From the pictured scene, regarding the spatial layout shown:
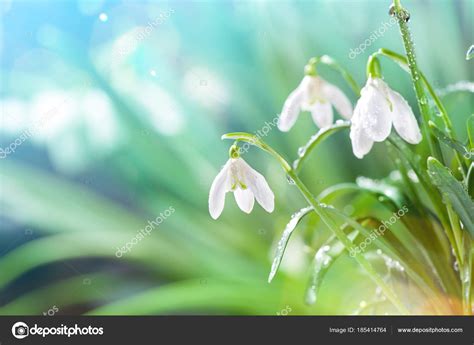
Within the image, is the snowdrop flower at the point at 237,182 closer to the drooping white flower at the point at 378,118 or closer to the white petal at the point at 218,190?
the white petal at the point at 218,190

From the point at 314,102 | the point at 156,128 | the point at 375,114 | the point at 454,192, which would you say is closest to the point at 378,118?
the point at 375,114

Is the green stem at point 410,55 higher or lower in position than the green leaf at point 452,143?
higher

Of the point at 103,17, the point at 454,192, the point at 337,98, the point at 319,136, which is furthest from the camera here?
the point at 103,17

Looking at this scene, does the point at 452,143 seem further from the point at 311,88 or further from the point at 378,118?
the point at 311,88

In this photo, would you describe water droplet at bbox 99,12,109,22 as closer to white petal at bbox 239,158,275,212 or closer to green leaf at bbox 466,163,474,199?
white petal at bbox 239,158,275,212

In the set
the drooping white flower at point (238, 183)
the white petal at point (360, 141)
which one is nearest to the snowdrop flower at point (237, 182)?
the drooping white flower at point (238, 183)

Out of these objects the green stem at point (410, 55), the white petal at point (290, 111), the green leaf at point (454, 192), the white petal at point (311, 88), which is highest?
the white petal at point (311, 88)

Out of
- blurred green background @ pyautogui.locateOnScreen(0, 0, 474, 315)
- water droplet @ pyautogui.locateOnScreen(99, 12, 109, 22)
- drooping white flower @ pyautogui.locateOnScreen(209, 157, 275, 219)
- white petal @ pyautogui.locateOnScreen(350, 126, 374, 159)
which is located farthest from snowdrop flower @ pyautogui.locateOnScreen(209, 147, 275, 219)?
water droplet @ pyautogui.locateOnScreen(99, 12, 109, 22)
